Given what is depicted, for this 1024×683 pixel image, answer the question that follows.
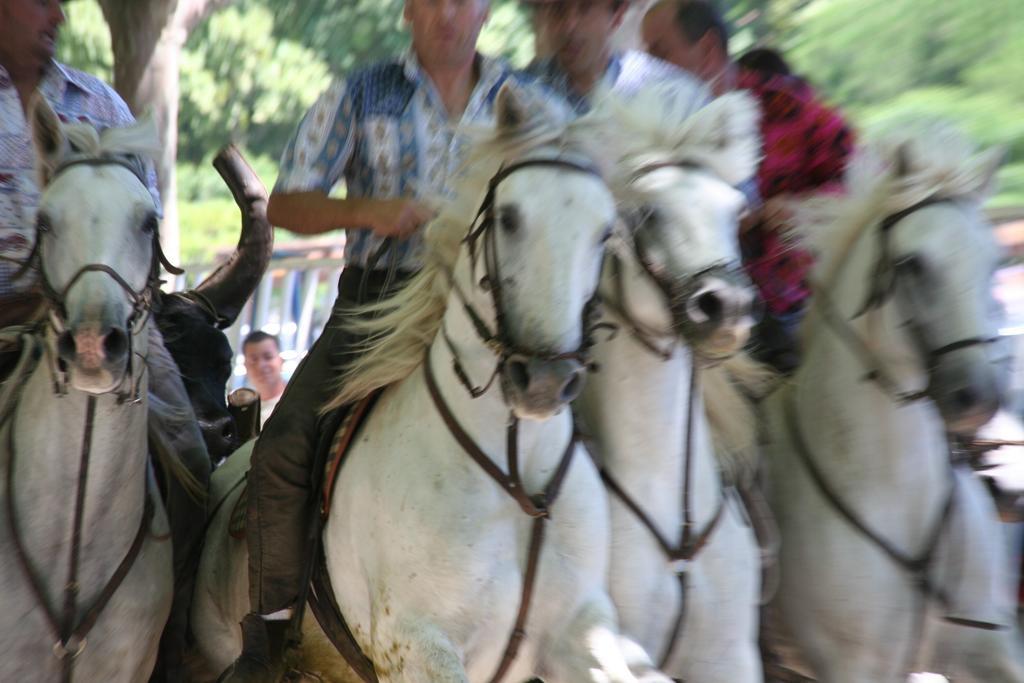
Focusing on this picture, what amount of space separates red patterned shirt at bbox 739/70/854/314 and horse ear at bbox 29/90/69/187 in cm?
246

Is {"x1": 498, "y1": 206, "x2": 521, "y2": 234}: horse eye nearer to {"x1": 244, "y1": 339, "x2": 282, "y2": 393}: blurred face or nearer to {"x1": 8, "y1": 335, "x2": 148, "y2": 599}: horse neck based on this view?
{"x1": 8, "y1": 335, "x2": 148, "y2": 599}: horse neck

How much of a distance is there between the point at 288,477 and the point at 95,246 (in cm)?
91

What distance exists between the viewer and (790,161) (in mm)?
5035

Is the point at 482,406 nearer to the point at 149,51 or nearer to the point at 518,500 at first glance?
the point at 518,500

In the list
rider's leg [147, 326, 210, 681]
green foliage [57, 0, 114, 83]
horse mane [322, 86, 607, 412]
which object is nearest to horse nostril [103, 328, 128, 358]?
horse mane [322, 86, 607, 412]

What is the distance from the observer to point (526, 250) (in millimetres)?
3176

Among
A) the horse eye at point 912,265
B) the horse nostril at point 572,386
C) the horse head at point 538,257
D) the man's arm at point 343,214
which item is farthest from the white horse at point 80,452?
the horse eye at point 912,265

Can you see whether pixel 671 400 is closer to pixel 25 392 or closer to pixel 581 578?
pixel 581 578

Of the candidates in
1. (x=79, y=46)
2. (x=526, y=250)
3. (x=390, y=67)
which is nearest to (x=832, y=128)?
(x=390, y=67)

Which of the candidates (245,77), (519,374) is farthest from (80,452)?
(245,77)

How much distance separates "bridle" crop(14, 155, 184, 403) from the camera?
340cm

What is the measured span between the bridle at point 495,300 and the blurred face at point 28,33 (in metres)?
1.85

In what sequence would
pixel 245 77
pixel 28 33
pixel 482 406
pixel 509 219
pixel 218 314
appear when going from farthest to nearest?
pixel 245 77
pixel 218 314
pixel 28 33
pixel 482 406
pixel 509 219

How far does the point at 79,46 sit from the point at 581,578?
13649mm
